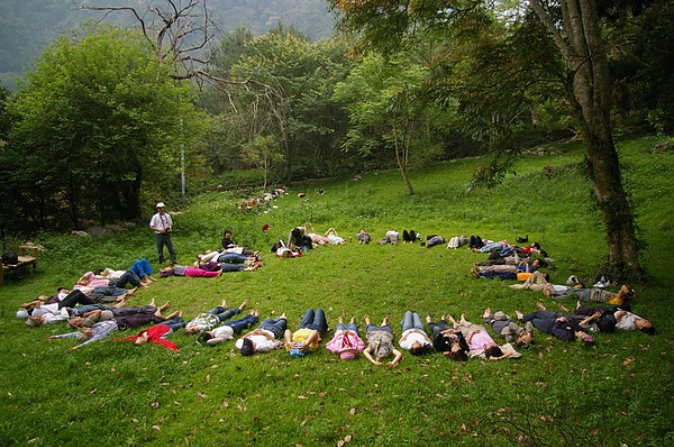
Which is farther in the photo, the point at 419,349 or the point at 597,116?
the point at 597,116

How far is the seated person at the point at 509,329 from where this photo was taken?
7.19 m

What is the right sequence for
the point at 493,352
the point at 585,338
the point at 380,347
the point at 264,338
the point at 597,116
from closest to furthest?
1. the point at 493,352
2. the point at 585,338
3. the point at 380,347
4. the point at 264,338
5. the point at 597,116

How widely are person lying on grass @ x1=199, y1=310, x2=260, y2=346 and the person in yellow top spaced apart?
3.51ft

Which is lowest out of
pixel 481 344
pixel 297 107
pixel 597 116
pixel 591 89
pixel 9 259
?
pixel 481 344

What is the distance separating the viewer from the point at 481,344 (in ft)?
23.8

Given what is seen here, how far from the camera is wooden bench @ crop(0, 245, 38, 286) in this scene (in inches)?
491

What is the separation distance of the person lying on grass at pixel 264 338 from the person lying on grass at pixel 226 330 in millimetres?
331

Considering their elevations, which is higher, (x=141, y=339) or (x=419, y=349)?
(x=141, y=339)

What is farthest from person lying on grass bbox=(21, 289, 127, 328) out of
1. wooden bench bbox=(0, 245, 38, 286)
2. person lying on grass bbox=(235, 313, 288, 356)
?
person lying on grass bbox=(235, 313, 288, 356)

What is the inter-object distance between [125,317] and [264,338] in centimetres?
356

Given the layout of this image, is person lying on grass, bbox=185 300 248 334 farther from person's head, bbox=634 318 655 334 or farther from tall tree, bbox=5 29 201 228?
tall tree, bbox=5 29 201 228

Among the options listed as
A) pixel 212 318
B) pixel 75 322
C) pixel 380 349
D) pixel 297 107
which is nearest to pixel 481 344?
pixel 380 349

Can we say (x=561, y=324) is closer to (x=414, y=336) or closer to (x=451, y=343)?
(x=451, y=343)

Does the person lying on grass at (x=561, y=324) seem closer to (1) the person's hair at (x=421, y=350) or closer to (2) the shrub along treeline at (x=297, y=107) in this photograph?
(1) the person's hair at (x=421, y=350)
